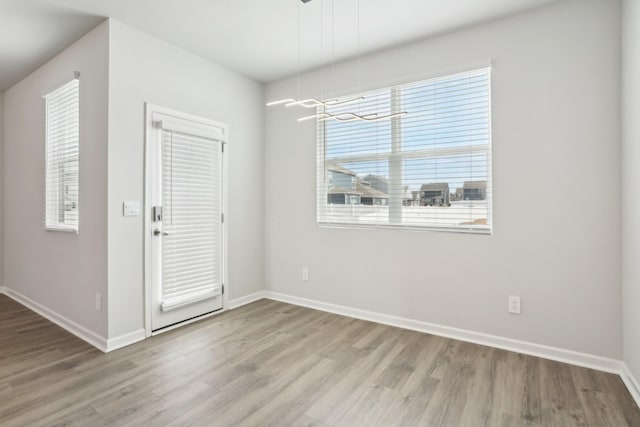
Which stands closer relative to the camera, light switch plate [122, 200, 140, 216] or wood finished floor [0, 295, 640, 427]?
wood finished floor [0, 295, 640, 427]

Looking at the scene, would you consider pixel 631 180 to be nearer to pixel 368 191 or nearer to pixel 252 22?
pixel 368 191

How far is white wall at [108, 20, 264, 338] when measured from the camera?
2764 millimetres

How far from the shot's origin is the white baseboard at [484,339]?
2.40 metres

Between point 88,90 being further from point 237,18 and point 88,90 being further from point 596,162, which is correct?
point 596,162

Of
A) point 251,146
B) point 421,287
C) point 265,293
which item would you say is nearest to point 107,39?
point 251,146

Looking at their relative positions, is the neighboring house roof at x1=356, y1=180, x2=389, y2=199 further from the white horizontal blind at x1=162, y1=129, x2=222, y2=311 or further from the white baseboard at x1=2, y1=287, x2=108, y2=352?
the white baseboard at x1=2, y1=287, x2=108, y2=352

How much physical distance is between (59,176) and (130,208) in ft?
4.17

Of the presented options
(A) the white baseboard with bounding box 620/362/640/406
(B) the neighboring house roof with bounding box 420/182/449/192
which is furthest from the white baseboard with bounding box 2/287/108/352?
(A) the white baseboard with bounding box 620/362/640/406

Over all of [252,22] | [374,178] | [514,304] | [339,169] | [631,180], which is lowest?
[514,304]

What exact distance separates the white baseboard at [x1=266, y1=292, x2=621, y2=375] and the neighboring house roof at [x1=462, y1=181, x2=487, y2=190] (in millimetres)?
1246

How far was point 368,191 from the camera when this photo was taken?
11.4 ft

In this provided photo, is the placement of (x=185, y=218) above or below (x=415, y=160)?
below

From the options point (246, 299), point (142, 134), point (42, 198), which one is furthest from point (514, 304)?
point (42, 198)

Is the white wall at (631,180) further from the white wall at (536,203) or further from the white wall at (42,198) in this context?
the white wall at (42,198)
